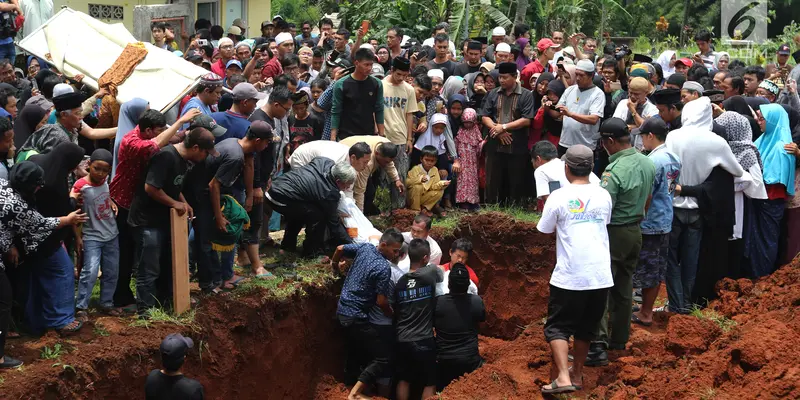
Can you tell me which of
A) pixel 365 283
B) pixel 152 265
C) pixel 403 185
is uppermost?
pixel 403 185

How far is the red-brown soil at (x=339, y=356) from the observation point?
7168 mm

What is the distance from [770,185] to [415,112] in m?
4.75

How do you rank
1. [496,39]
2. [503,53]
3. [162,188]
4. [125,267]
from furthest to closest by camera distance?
[496,39], [503,53], [125,267], [162,188]

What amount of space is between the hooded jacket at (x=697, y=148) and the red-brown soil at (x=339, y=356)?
137 cm

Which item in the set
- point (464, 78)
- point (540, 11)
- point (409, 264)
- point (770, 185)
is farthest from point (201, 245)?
point (540, 11)

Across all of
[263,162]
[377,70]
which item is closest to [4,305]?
[263,162]

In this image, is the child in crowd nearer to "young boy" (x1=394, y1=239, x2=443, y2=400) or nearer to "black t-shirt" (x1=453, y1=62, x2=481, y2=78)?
"black t-shirt" (x1=453, y1=62, x2=481, y2=78)

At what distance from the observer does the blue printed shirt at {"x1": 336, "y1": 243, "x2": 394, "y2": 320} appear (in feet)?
32.2

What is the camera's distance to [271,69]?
13.9 m

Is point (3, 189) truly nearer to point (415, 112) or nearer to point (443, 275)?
point (443, 275)

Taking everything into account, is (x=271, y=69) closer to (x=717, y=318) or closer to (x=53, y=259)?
(x=53, y=259)

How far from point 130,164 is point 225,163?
41.0 inches

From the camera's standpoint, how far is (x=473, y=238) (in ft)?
42.5
